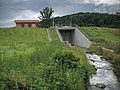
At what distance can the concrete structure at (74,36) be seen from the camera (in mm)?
43450

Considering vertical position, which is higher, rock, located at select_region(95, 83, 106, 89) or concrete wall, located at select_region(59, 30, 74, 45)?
concrete wall, located at select_region(59, 30, 74, 45)

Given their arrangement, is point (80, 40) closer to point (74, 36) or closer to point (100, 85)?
point (74, 36)

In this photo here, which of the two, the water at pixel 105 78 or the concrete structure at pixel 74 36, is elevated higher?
the concrete structure at pixel 74 36

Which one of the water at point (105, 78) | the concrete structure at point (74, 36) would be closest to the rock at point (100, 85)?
the water at point (105, 78)

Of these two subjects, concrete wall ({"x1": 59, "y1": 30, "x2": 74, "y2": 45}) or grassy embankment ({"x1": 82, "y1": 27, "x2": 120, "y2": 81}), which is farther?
concrete wall ({"x1": 59, "y1": 30, "x2": 74, "y2": 45})

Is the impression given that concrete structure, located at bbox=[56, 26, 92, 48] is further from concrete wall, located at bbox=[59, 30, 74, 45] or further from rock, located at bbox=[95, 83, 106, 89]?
rock, located at bbox=[95, 83, 106, 89]

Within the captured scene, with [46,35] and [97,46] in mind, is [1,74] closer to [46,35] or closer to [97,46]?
[97,46]

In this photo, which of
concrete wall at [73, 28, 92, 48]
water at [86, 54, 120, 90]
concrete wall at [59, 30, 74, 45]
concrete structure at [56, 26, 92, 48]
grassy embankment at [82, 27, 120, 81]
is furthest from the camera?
concrete wall at [59, 30, 74, 45]

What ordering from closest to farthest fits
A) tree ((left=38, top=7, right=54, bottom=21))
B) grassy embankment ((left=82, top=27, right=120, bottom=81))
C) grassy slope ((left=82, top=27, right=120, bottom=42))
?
grassy embankment ((left=82, top=27, right=120, bottom=81)) < grassy slope ((left=82, top=27, right=120, bottom=42)) < tree ((left=38, top=7, right=54, bottom=21))

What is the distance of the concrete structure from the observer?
4345cm

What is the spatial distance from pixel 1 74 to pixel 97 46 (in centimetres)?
2961

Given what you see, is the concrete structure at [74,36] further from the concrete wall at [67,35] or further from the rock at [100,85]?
the rock at [100,85]

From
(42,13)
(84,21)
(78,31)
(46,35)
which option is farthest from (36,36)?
(42,13)

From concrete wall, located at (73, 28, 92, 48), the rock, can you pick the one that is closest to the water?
the rock
